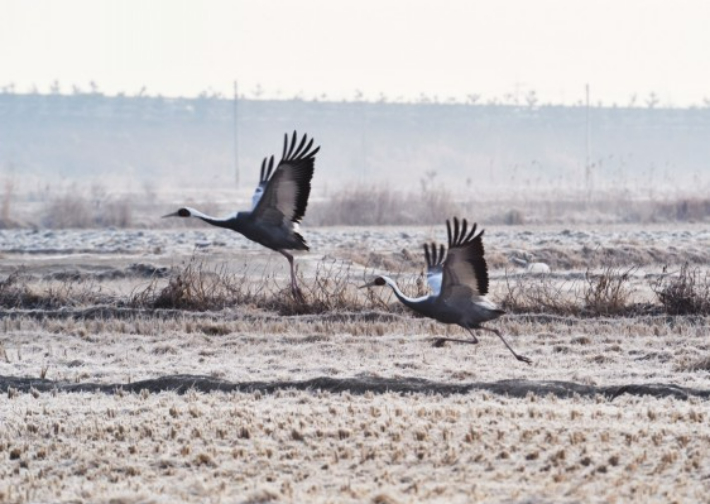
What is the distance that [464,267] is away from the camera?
35.0ft

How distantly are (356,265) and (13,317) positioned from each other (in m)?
7.54

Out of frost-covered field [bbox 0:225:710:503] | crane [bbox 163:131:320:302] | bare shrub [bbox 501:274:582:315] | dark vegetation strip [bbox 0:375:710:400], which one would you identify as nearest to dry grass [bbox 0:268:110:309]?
frost-covered field [bbox 0:225:710:503]

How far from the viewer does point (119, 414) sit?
9797 millimetres

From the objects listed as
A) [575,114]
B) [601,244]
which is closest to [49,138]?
[575,114]

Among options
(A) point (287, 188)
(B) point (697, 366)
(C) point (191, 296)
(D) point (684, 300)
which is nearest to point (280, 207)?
(A) point (287, 188)

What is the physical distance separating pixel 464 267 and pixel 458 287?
10.1 inches

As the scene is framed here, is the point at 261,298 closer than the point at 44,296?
Yes

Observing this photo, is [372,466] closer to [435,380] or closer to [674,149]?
[435,380]

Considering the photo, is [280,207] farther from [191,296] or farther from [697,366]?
[697,366]

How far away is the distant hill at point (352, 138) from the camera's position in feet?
284

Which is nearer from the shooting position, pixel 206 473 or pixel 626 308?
pixel 206 473

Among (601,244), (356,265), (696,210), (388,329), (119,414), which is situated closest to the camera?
(119,414)

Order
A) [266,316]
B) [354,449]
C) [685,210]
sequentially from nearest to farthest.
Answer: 1. [354,449]
2. [266,316]
3. [685,210]

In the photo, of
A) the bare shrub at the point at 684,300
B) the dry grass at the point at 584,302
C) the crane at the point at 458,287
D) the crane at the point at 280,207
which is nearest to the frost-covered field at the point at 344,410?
the dry grass at the point at 584,302
